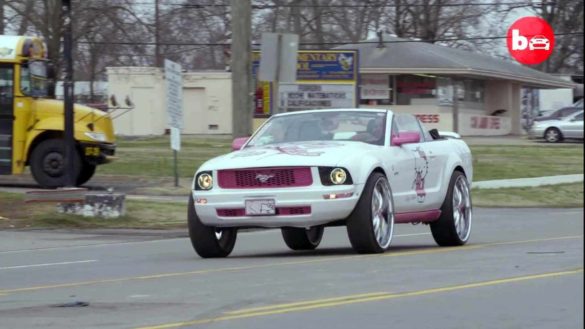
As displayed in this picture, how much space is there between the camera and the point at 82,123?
2241cm

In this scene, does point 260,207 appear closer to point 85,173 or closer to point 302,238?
point 302,238

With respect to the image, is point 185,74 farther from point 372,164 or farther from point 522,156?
point 372,164

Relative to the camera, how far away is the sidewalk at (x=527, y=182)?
24.6m

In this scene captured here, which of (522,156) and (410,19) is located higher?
(410,19)

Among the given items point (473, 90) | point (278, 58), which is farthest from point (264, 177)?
point (473, 90)

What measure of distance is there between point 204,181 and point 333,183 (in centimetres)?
138

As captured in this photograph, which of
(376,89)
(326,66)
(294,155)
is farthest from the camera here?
(376,89)

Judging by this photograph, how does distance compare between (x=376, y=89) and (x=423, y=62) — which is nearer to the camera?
(x=423, y=62)

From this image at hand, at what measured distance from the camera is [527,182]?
25.2 metres

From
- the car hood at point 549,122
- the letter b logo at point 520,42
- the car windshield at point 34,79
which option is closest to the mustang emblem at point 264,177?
the car windshield at point 34,79

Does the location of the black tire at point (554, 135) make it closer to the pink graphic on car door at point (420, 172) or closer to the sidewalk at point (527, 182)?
the sidewalk at point (527, 182)

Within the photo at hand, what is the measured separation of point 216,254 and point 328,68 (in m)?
18.9

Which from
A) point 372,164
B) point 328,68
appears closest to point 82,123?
point 328,68

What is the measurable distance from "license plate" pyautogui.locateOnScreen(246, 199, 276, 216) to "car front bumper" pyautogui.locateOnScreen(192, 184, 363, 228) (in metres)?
0.03
